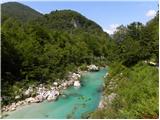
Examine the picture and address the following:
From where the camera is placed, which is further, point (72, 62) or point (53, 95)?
point (72, 62)

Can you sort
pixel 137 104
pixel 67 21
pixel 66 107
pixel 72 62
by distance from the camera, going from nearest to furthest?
pixel 137 104 < pixel 66 107 < pixel 72 62 < pixel 67 21

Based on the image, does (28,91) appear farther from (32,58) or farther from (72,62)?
(72,62)

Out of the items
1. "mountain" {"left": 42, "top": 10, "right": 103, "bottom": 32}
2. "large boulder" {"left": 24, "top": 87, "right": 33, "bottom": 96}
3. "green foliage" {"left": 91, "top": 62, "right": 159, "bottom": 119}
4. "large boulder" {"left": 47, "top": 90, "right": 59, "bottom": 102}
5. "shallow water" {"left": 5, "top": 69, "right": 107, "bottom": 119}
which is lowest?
"shallow water" {"left": 5, "top": 69, "right": 107, "bottom": 119}

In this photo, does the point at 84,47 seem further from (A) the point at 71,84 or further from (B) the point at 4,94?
(B) the point at 4,94

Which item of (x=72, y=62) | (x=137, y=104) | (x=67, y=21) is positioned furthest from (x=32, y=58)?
(x=67, y=21)

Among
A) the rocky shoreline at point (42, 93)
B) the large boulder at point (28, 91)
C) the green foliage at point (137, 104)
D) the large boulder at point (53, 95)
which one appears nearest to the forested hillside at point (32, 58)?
the large boulder at point (28, 91)

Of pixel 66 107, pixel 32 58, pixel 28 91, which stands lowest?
pixel 66 107

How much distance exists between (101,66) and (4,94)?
76.5 feet

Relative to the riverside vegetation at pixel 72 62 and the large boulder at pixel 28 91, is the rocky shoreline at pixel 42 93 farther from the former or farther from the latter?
the riverside vegetation at pixel 72 62

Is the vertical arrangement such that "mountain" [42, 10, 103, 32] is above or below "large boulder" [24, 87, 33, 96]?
above

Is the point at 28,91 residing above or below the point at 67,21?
below

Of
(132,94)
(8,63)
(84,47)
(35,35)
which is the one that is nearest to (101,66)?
(84,47)

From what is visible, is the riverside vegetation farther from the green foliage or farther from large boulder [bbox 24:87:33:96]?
large boulder [bbox 24:87:33:96]

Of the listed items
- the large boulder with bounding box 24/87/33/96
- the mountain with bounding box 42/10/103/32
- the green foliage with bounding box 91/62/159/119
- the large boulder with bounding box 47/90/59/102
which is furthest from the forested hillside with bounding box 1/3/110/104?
the mountain with bounding box 42/10/103/32
